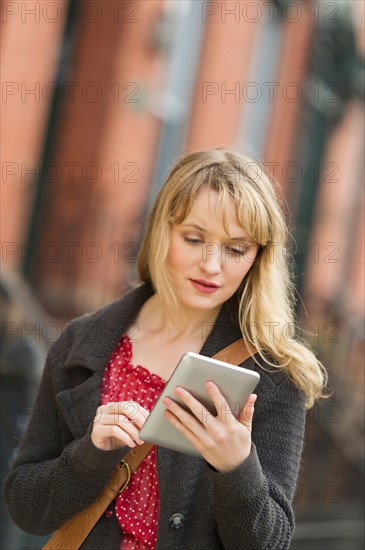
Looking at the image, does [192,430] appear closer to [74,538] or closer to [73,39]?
[74,538]

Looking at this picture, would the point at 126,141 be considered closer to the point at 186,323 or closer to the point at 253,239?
the point at 186,323

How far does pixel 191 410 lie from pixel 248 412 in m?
0.14

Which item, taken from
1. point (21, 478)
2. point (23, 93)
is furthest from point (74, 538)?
point (23, 93)

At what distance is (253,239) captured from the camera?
2.59 m

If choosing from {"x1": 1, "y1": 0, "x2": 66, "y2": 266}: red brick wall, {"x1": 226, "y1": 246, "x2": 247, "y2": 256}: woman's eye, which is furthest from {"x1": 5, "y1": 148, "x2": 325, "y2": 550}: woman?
{"x1": 1, "y1": 0, "x2": 66, "y2": 266}: red brick wall

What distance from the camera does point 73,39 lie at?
9.48 meters

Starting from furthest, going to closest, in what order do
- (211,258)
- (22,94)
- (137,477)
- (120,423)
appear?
(22,94) < (137,477) < (211,258) < (120,423)

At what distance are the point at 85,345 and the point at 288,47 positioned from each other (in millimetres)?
10777

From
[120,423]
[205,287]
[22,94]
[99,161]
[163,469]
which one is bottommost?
[163,469]

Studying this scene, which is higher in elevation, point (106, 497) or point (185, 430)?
point (185, 430)

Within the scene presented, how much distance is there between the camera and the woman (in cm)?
241

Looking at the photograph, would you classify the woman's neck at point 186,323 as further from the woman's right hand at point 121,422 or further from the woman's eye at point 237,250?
the woman's right hand at point 121,422

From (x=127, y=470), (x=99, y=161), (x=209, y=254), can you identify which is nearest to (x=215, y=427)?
(x=127, y=470)

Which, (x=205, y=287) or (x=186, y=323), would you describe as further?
(x=186, y=323)
